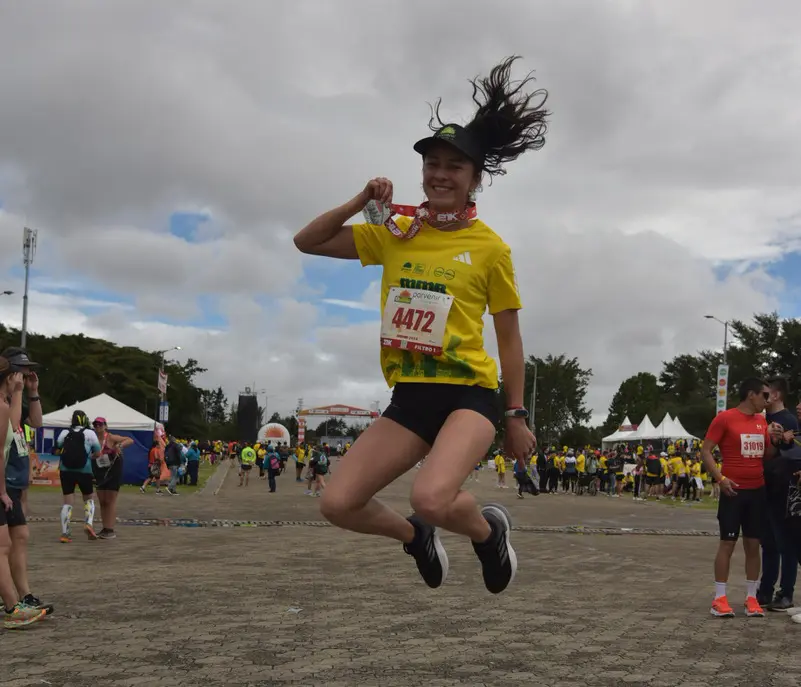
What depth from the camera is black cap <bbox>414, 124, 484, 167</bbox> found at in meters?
4.06

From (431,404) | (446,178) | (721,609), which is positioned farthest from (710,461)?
(446,178)

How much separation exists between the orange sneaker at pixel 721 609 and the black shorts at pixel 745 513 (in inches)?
22.5

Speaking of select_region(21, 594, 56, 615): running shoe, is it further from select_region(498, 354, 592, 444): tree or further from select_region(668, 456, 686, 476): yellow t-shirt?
select_region(498, 354, 592, 444): tree

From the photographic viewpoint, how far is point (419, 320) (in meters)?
3.94

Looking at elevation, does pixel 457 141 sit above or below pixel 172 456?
above

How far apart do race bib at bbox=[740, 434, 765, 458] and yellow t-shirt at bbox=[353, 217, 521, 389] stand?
4699 mm

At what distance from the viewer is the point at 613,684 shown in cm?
510

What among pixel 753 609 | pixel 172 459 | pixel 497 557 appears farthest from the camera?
pixel 172 459

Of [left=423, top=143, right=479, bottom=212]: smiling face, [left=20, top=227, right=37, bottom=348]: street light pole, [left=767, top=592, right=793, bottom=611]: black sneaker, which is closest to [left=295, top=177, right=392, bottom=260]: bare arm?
[left=423, top=143, right=479, bottom=212]: smiling face

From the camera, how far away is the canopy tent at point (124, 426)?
28.3 meters

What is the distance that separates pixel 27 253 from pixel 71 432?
35935 millimetres

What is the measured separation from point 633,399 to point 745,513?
381 ft

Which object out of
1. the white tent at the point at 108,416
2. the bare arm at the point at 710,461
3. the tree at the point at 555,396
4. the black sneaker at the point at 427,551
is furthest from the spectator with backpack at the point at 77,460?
the tree at the point at 555,396

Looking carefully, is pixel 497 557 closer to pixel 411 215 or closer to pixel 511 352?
pixel 511 352
